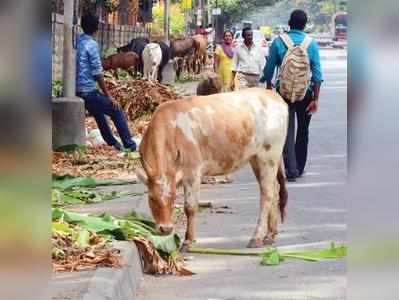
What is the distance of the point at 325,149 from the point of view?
15.7 meters

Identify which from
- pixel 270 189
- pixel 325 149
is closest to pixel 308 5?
pixel 325 149

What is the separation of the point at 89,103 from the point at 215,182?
209 centimetres

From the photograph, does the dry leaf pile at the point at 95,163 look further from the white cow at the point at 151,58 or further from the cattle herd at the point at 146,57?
the white cow at the point at 151,58

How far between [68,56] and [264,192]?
624 centimetres

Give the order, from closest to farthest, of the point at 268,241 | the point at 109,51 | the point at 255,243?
the point at 255,243
the point at 268,241
the point at 109,51

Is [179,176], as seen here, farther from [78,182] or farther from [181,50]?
[181,50]

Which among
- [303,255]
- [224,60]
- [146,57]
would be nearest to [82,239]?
[303,255]

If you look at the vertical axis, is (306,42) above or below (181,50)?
below

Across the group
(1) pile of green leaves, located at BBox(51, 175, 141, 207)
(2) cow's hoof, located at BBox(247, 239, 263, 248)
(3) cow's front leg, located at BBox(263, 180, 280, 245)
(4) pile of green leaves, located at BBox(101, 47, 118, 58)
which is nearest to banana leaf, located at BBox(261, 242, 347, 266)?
(2) cow's hoof, located at BBox(247, 239, 263, 248)

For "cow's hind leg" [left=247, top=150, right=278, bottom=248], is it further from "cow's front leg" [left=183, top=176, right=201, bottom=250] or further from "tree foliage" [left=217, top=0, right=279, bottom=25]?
"tree foliage" [left=217, top=0, right=279, bottom=25]

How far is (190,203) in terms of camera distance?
8016mm

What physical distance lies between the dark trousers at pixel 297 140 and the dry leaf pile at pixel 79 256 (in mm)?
4893

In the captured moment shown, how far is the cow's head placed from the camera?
24.3ft

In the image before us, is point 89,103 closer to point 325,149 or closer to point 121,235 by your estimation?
point 325,149
